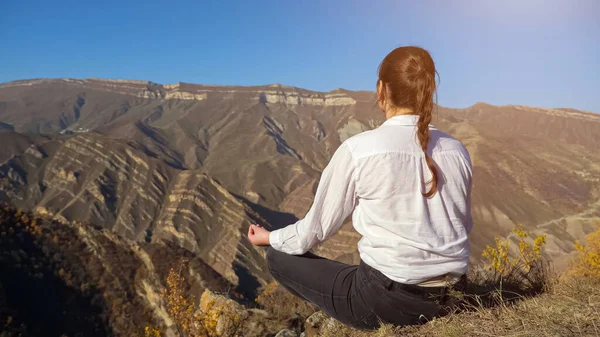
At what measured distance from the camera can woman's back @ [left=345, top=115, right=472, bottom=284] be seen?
99.6 inches

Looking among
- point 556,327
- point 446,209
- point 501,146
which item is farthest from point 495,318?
point 501,146

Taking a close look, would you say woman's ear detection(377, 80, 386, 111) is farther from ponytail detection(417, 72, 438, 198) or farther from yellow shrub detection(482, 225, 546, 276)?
yellow shrub detection(482, 225, 546, 276)

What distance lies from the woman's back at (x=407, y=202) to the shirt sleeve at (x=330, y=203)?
2.5 inches

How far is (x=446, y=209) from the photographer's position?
2.63m

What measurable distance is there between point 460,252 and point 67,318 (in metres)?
34.9

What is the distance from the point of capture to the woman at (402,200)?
2.55 m

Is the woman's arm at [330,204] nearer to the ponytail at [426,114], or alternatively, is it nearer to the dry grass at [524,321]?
the ponytail at [426,114]

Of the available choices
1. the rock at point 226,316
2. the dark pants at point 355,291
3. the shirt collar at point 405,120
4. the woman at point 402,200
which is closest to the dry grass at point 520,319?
the dark pants at point 355,291

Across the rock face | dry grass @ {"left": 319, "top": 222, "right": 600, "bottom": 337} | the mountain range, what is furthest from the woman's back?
the mountain range

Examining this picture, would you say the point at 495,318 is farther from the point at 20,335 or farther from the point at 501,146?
the point at 501,146

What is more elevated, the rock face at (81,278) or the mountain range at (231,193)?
the rock face at (81,278)

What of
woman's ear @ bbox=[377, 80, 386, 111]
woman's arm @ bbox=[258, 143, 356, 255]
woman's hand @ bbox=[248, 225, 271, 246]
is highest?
woman's ear @ bbox=[377, 80, 386, 111]

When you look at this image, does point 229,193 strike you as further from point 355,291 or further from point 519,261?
point 355,291

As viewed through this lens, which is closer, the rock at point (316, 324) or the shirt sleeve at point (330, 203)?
the shirt sleeve at point (330, 203)
